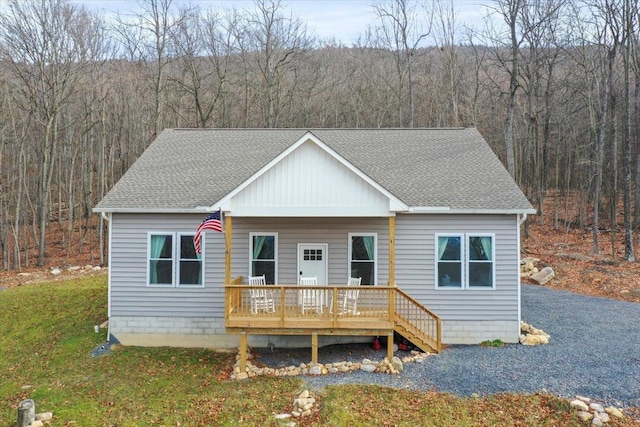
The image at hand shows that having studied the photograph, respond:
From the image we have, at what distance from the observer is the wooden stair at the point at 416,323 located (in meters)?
11.1

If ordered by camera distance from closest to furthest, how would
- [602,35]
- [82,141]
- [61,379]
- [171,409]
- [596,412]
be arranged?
[596,412] < [171,409] < [61,379] < [602,35] < [82,141]

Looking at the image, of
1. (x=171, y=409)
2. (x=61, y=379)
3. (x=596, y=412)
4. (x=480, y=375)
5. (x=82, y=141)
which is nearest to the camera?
(x=596, y=412)

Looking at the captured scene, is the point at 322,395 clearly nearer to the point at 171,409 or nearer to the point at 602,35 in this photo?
the point at 171,409

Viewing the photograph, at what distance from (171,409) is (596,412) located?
26.0ft

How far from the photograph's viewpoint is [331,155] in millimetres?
10891

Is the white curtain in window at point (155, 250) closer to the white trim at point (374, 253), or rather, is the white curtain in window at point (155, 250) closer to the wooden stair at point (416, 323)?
the white trim at point (374, 253)

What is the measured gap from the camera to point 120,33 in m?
30.2

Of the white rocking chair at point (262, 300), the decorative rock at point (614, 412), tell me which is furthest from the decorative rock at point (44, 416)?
the decorative rock at point (614, 412)

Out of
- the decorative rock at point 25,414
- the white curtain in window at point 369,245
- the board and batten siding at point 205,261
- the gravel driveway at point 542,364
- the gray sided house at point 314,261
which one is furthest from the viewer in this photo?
the white curtain in window at point 369,245

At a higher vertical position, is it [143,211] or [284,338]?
[143,211]

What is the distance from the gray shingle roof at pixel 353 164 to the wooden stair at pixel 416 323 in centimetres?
263

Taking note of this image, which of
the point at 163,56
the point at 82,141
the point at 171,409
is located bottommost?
the point at 171,409

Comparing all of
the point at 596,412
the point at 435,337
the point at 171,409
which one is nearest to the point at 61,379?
the point at 171,409

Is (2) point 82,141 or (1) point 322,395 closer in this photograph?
(1) point 322,395
